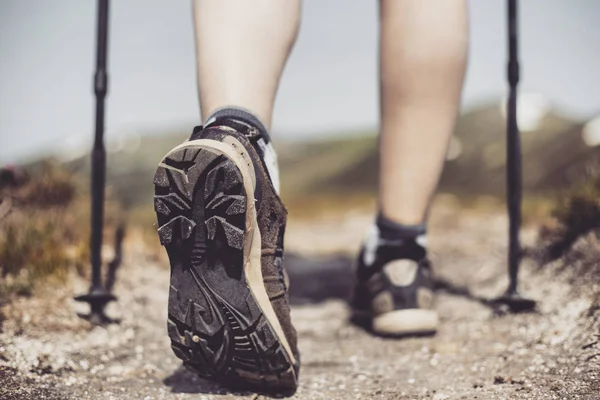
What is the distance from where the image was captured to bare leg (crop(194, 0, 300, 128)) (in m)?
1.05

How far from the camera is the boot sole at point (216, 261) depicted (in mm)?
885

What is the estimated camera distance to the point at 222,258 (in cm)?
92

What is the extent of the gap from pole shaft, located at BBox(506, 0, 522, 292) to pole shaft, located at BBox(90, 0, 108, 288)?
3.62ft

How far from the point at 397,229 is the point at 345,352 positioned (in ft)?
1.01

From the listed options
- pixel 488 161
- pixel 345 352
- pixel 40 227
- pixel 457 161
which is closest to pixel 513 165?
pixel 345 352

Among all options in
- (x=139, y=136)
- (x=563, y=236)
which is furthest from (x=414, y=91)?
(x=139, y=136)

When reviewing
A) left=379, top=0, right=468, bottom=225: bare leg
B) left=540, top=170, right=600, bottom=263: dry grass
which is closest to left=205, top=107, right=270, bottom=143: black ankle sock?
left=379, top=0, right=468, bottom=225: bare leg

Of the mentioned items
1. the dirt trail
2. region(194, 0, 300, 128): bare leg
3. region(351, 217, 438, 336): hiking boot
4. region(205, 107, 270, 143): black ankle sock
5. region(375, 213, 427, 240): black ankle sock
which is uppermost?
region(194, 0, 300, 128): bare leg

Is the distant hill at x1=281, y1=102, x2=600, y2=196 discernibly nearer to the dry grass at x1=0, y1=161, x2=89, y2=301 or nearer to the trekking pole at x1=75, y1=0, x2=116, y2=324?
the dry grass at x1=0, y1=161, x2=89, y2=301

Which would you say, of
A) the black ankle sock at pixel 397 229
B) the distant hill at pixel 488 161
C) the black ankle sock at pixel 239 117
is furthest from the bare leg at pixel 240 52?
the distant hill at pixel 488 161

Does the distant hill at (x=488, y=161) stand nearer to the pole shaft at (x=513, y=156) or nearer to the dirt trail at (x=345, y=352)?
the pole shaft at (x=513, y=156)

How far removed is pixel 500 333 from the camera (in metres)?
1.44

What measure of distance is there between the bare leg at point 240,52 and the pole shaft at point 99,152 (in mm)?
570

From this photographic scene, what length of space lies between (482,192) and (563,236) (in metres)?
4.76
